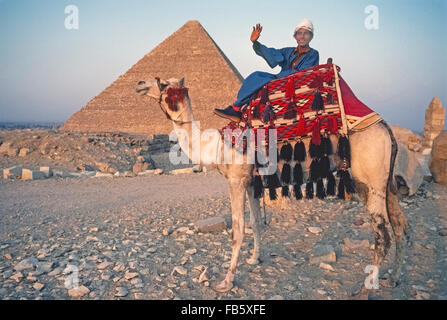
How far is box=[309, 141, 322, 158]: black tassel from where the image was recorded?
8.75ft

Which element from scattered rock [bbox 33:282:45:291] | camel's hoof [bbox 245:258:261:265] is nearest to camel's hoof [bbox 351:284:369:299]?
camel's hoof [bbox 245:258:261:265]

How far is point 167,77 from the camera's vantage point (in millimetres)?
55906

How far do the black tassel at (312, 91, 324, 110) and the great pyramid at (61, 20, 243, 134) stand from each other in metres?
47.7

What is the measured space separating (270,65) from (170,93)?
3.58 feet

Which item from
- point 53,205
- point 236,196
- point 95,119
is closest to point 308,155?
point 236,196

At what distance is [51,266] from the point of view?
296cm

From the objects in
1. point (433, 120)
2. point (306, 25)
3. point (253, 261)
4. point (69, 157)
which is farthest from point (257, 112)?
point (433, 120)

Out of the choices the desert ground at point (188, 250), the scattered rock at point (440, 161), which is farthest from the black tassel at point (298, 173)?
the scattered rock at point (440, 161)

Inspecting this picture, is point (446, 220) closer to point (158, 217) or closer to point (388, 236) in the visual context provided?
point (388, 236)

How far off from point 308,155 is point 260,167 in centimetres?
42

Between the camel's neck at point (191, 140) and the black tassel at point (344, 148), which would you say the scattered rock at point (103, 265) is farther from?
the black tassel at point (344, 148)

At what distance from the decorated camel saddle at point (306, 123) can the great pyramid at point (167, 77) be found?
47.5 m

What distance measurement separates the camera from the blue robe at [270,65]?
2.89m

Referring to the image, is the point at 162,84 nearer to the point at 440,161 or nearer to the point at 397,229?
the point at 397,229
